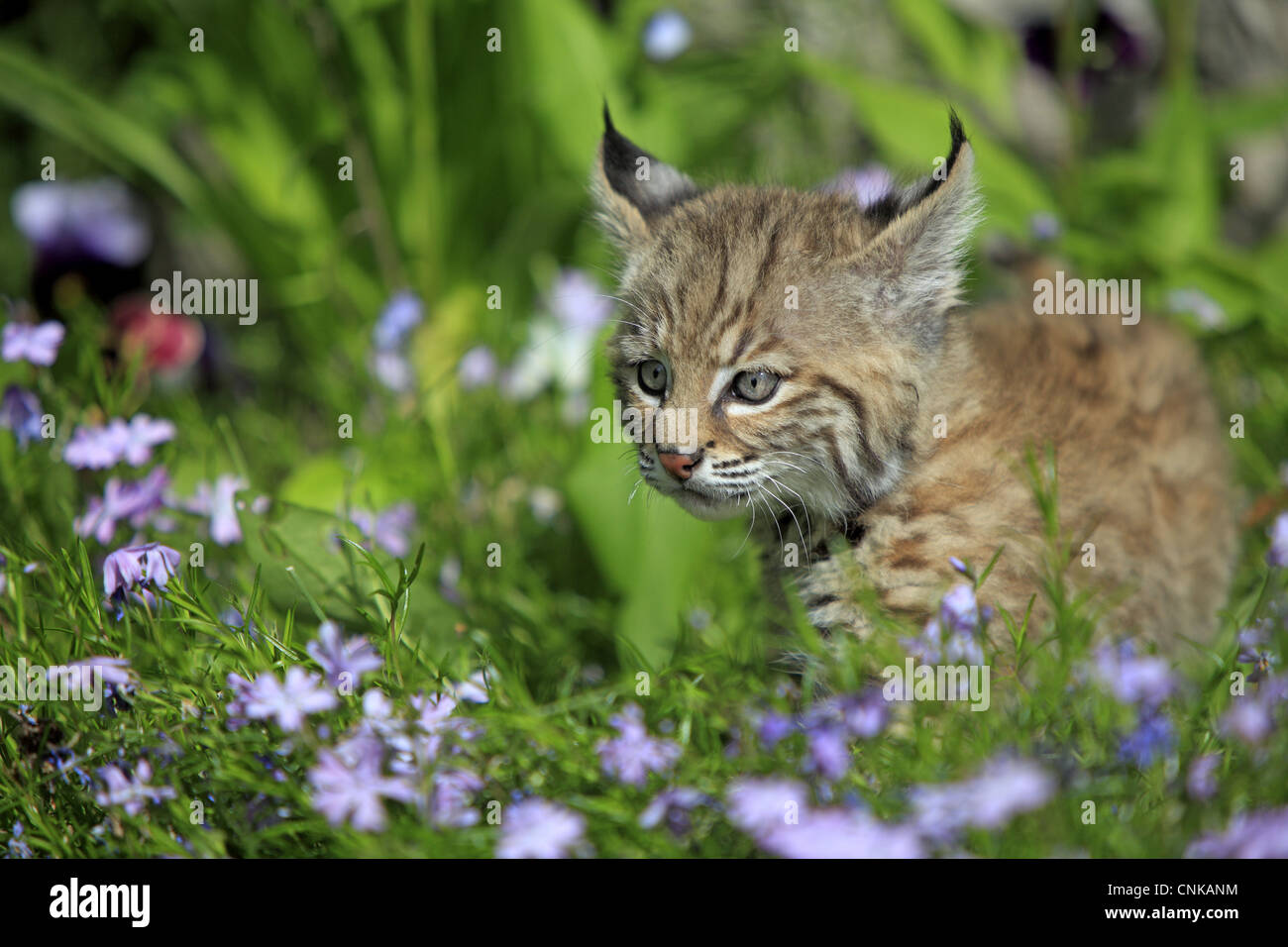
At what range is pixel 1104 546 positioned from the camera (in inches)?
108

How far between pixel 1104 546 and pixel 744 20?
343cm

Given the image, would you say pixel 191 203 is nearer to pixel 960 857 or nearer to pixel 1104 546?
pixel 1104 546

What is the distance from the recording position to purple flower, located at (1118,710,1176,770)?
1.98 meters

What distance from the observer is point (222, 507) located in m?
2.87

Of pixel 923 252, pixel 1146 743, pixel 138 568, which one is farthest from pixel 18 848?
pixel 923 252

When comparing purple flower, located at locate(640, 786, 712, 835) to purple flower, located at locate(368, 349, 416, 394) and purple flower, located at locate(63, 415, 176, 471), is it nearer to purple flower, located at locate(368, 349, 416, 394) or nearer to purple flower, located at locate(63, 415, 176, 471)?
purple flower, located at locate(63, 415, 176, 471)

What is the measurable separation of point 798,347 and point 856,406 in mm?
199

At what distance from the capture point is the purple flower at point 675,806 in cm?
193

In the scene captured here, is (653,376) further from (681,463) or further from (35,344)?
(35,344)

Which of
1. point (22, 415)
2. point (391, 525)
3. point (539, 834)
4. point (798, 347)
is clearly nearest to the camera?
point (539, 834)

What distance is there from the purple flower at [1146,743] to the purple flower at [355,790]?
1275 mm

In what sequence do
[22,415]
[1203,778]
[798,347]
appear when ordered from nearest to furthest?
[1203,778] < [798,347] < [22,415]
